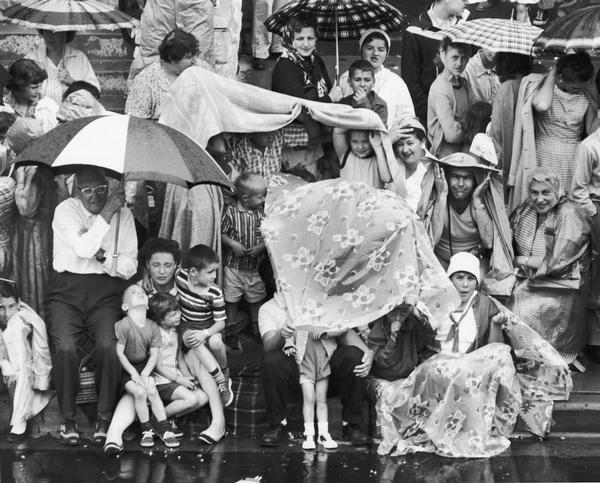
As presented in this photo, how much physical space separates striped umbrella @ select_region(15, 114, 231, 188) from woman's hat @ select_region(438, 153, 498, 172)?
79.4 inches

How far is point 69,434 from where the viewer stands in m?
13.3

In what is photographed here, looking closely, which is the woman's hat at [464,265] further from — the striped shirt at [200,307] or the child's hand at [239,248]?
the striped shirt at [200,307]

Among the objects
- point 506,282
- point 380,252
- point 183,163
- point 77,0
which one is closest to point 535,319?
point 506,282

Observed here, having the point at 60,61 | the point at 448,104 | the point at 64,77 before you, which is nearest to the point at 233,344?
the point at 448,104

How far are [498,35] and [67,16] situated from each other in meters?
3.57

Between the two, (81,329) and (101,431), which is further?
(81,329)

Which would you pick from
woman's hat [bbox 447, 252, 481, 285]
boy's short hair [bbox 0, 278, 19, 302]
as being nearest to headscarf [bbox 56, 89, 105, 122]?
boy's short hair [bbox 0, 278, 19, 302]

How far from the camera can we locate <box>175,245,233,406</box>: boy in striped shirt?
1349 cm

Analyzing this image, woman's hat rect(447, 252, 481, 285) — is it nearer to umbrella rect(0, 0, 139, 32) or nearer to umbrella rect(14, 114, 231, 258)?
umbrella rect(14, 114, 231, 258)

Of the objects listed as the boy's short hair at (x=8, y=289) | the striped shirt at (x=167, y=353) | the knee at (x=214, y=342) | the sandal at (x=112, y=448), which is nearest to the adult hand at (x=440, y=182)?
the knee at (x=214, y=342)

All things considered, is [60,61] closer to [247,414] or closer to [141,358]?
[141,358]

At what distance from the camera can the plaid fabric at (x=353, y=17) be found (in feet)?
50.6

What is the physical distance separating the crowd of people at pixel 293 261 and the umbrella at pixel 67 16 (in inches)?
12.7

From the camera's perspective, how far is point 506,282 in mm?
14148
